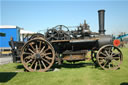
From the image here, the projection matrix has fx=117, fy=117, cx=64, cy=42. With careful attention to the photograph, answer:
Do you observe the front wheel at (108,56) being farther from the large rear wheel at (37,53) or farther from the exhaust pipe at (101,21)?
the large rear wheel at (37,53)

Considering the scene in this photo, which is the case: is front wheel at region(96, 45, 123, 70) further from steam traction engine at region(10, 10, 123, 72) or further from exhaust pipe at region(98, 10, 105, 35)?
exhaust pipe at region(98, 10, 105, 35)

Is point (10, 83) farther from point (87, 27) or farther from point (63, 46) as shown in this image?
point (87, 27)

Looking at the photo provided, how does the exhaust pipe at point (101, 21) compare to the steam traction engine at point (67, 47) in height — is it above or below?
above

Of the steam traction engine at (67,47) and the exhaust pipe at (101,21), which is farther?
the exhaust pipe at (101,21)

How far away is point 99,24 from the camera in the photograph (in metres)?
7.06

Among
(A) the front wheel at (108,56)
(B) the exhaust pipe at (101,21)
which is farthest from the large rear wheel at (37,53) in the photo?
(B) the exhaust pipe at (101,21)

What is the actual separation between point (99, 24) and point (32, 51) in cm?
422

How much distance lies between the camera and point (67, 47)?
686 centimetres

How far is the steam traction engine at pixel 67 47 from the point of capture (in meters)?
6.21

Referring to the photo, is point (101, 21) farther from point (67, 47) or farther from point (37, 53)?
point (37, 53)

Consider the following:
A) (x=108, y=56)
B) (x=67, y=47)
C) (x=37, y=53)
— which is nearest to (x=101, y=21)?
(x=108, y=56)

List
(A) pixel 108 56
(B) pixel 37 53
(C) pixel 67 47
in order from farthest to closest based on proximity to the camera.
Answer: (C) pixel 67 47, (A) pixel 108 56, (B) pixel 37 53

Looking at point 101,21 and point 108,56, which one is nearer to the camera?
point 108,56

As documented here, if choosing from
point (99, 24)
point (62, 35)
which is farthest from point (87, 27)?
point (62, 35)
